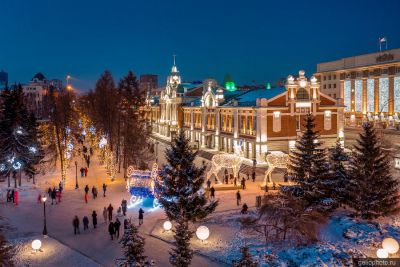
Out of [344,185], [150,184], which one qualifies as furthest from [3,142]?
[344,185]

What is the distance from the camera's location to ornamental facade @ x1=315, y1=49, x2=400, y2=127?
82.4 m

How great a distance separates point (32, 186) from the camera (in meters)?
37.4

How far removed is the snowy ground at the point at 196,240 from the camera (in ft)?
65.8

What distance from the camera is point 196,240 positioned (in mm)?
22641

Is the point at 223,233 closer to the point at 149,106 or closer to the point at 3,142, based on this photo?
the point at 3,142

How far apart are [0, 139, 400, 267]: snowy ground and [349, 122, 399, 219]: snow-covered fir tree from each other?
0.90 m

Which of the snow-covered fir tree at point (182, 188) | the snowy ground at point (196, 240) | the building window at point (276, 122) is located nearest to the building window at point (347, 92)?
the building window at point (276, 122)

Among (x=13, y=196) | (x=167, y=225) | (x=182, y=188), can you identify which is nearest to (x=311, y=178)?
(x=182, y=188)

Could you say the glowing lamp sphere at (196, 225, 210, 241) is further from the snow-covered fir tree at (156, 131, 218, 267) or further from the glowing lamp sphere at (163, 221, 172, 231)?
the glowing lamp sphere at (163, 221, 172, 231)

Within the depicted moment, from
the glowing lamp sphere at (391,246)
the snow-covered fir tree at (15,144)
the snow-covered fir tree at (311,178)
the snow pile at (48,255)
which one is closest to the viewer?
the glowing lamp sphere at (391,246)

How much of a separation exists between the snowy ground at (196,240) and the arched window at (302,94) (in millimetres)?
23655

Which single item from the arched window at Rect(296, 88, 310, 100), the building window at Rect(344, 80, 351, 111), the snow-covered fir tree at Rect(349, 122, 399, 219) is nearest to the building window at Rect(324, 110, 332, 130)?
the arched window at Rect(296, 88, 310, 100)

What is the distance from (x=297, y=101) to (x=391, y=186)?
25.9 metres

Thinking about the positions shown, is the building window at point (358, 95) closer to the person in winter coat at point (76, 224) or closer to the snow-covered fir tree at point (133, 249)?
the person in winter coat at point (76, 224)
